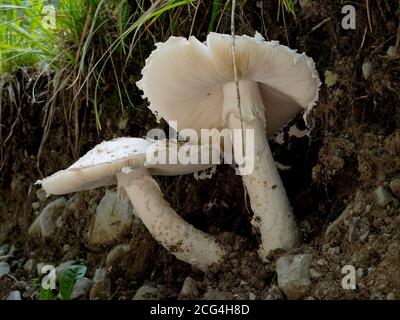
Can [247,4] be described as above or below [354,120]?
above

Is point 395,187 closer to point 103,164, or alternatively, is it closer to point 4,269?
point 103,164

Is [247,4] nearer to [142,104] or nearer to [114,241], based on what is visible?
[142,104]

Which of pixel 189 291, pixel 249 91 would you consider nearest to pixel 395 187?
pixel 249 91

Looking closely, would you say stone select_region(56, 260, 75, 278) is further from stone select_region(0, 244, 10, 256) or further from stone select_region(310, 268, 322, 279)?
stone select_region(310, 268, 322, 279)

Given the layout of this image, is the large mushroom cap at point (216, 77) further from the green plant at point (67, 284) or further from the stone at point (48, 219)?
the stone at point (48, 219)

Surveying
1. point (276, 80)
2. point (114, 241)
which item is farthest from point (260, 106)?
point (114, 241)

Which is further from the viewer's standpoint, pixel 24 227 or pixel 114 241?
pixel 24 227
